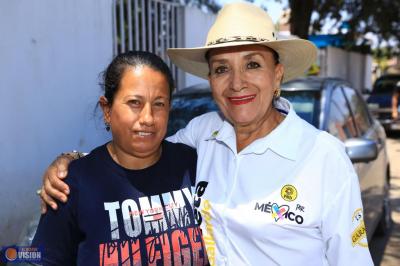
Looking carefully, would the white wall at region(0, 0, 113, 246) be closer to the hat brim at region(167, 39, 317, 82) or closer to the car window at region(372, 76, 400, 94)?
the hat brim at region(167, 39, 317, 82)

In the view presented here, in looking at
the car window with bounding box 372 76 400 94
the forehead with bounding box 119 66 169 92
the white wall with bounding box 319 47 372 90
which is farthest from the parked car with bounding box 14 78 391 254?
the white wall with bounding box 319 47 372 90

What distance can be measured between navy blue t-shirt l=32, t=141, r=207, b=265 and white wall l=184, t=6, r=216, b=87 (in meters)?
5.84

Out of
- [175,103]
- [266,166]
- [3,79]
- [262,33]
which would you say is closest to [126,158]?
[266,166]

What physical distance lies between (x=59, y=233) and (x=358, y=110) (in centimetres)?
386

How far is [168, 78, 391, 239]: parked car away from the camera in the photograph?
11.7ft

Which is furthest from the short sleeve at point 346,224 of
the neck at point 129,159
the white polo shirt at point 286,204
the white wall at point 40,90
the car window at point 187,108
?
the white wall at point 40,90

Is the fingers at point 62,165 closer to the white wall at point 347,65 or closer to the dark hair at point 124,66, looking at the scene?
the dark hair at point 124,66

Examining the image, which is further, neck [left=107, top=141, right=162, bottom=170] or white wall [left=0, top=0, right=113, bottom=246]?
white wall [left=0, top=0, right=113, bottom=246]

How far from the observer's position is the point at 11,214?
4.34 metres

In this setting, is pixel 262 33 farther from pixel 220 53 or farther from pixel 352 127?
pixel 352 127

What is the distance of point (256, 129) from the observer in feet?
6.59

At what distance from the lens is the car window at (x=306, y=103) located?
3.65 meters

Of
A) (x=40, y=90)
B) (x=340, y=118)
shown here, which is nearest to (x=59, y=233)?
(x=340, y=118)

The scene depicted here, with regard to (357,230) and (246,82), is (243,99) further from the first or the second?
(357,230)
